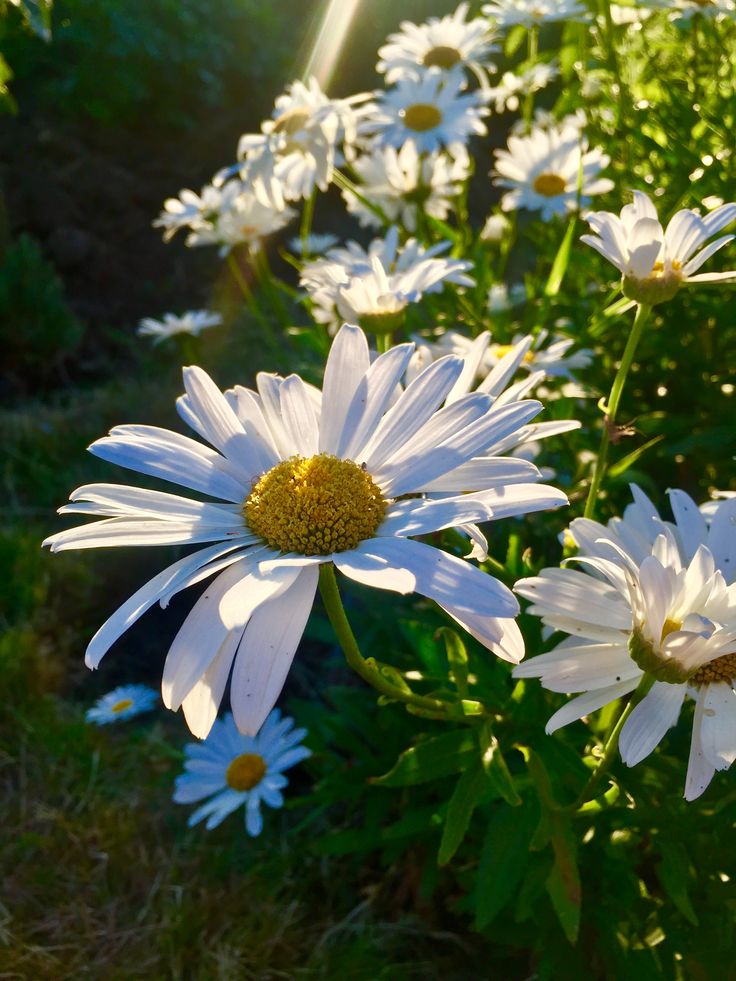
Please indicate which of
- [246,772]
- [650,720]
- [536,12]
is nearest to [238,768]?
[246,772]

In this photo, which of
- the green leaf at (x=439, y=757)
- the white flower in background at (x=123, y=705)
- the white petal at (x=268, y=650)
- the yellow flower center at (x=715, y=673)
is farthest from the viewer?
the white flower in background at (x=123, y=705)

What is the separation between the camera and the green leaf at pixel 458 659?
1.03m

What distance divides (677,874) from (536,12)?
6.00ft

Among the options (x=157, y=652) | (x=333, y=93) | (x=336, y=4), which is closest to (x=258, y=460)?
(x=157, y=652)

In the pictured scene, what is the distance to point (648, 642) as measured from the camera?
2.78 feet

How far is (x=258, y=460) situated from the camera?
1.06m

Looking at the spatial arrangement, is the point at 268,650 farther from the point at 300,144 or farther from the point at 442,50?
the point at 442,50

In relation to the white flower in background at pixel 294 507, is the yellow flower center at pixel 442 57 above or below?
above

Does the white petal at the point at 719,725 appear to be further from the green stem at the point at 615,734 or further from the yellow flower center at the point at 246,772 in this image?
the yellow flower center at the point at 246,772

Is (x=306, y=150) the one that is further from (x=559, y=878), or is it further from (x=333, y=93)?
(x=333, y=93)

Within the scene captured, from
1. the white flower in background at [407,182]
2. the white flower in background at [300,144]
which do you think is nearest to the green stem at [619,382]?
the white flower in background at [300,144]

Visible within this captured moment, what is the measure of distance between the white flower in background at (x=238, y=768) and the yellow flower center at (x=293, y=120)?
128cm

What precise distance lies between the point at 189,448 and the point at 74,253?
4.77 meters

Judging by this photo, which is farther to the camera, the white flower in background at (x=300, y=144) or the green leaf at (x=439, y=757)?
the white flower in background at (x=300, y=144)
